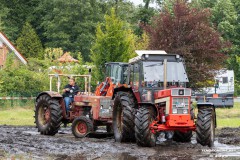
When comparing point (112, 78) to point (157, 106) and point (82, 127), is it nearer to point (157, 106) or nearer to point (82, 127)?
point (82, 127)

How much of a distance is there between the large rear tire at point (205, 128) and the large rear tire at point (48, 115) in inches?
244

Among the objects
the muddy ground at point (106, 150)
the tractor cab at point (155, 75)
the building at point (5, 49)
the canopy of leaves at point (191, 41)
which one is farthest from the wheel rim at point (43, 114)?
the building at point (5, 49)

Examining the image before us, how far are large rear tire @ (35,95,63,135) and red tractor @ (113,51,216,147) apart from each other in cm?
317

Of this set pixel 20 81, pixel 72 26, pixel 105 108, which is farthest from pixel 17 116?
pixel 72 26

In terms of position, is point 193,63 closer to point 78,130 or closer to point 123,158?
point 78,130

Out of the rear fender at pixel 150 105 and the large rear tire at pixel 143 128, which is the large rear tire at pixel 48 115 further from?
the large rear tire at pixel 143 128

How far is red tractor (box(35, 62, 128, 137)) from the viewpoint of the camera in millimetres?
22594

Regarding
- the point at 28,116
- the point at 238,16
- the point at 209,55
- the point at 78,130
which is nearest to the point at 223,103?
the point at 209,55

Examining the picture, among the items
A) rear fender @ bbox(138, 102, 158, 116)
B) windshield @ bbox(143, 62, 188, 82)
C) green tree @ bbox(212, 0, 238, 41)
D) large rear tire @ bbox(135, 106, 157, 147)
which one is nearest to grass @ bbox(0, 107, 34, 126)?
Result: windshield @ bbox(143, 62, 188, 82)

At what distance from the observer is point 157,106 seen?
1953 cm

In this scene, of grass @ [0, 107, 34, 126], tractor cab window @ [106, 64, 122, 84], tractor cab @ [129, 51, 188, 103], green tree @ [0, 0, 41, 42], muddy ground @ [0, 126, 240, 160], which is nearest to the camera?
muddy ground @ [0, 126, 240, 160]

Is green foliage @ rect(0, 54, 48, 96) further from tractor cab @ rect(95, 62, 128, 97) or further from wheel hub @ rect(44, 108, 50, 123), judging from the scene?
tractor cab @ rect(95, 62, 128, 97)

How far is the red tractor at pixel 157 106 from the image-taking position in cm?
1891

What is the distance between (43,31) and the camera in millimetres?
82375
